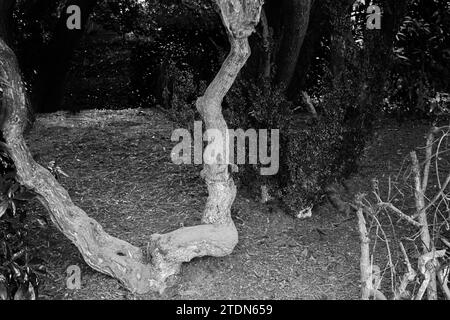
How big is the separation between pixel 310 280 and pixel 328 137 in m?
1.30

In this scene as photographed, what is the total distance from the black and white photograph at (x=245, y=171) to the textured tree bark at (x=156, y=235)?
0.01 metres

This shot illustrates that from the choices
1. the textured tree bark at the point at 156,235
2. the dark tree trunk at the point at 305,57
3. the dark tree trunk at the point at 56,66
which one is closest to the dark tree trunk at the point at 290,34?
the dark tree trunk at the point at 305,57

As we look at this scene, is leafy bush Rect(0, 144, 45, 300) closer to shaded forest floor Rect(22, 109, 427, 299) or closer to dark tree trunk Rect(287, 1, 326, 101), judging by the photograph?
shaded forest floor Rect(22, 109, 427, 299)

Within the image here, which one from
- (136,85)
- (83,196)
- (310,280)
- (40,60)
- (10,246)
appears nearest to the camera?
(10,246)

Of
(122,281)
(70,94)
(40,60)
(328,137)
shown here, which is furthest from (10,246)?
(70,94)

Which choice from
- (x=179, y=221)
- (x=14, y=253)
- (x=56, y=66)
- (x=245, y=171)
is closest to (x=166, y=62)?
(x=56, y=66)

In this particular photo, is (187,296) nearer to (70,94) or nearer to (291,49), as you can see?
(291,49)

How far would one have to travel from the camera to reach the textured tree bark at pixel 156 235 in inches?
162

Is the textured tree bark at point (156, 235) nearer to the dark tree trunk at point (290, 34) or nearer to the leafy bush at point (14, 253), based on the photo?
the leafy bush at point (14, 253)

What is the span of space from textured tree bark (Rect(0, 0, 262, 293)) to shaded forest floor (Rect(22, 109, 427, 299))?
17 cm

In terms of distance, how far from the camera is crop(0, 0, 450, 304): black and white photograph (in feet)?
13.7

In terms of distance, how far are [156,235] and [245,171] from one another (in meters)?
1.19

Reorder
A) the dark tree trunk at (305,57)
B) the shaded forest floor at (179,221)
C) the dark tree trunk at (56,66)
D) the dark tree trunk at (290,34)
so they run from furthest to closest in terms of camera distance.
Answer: the dark tree trunk at (56,66) < the dark tree trunk at (305,57) < the dark tree trunk at (290,34) < the shaded forest floor at (179,221)

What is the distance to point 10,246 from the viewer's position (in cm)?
407
